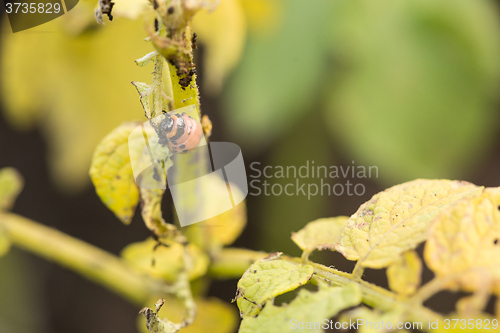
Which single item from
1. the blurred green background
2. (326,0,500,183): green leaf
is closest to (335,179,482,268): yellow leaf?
the blurred green background

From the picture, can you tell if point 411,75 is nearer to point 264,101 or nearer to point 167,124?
point 264,101

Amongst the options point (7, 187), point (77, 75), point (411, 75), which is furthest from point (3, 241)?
point (411, 75)

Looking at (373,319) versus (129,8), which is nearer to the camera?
(373,319)

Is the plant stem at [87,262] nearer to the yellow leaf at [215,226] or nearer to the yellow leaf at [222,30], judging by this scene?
the yellow leaf at [215,226]

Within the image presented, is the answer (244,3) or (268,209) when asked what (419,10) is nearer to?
(244,3)

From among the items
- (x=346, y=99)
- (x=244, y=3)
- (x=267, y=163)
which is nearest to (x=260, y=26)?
(x=244, y=3)

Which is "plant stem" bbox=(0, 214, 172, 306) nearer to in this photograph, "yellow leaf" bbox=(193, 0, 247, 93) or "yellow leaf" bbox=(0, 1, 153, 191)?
"yellow leaf" bbox=(0, 1, 153, 191)
